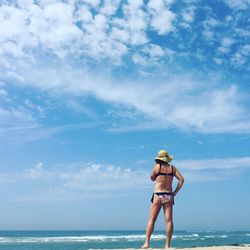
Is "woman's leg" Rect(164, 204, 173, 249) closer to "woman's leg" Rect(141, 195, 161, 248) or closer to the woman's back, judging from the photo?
"woman's leg" Rect(141, 195, 161, 248)

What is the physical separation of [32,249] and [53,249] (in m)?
2.13

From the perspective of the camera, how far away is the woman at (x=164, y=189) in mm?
8414

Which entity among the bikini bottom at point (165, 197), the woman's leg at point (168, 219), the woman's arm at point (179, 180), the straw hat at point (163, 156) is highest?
the straw hat at point (163, 156)

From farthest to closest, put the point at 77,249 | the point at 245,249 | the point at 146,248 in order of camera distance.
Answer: the point at 77,249 → the point at 146,248 → the point at 245,249

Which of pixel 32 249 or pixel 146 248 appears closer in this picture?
pixel 146 248

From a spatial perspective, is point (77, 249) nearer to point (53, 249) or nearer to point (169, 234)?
point (53, 249)

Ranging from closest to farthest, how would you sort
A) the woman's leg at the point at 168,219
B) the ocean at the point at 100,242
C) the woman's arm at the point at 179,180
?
the woman's leg at the point at 168,219, the woman's arm at the point at 179,180, the ocean at the point at 100,242

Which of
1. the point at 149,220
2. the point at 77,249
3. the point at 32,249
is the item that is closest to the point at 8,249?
the point at 32,249

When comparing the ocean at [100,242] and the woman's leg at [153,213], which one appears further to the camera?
the ocean at [100,242]

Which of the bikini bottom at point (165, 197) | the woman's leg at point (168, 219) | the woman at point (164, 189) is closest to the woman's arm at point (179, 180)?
the woman at point (164, 189)

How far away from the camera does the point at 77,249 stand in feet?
137

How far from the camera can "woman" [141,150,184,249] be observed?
841cm

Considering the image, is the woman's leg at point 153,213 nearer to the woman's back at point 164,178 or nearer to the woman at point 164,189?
the woman at point 164,189

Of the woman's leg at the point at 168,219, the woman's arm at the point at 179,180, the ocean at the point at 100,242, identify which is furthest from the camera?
the ocean at the point at 100,242
